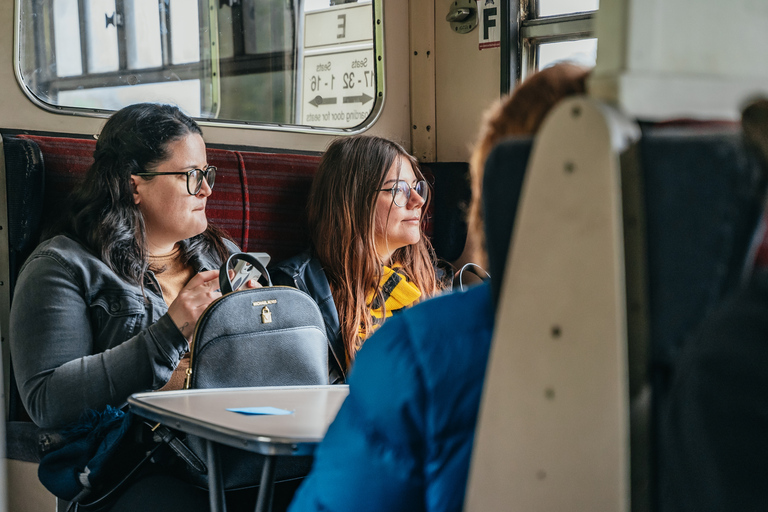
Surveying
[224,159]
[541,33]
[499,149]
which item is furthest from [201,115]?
[499,149]

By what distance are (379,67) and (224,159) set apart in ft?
3.46

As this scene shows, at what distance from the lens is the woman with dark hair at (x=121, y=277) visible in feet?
5.73

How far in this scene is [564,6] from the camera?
9.83 ft

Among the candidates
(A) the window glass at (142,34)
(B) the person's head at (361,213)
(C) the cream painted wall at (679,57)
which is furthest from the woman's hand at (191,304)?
(C) the cream painted wall at (679,57)

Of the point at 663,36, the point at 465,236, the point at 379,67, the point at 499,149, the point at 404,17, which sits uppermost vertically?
the point at 404,17

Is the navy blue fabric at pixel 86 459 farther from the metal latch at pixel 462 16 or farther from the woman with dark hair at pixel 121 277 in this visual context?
the metal latch at pixel 462 16

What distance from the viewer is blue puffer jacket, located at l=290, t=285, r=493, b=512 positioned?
77 cm

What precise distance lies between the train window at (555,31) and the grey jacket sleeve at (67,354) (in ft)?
6.31

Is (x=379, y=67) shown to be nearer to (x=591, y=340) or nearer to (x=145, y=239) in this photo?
(x=145, y=239)

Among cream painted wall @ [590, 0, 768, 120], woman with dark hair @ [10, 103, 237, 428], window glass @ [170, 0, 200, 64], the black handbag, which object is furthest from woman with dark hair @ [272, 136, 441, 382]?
cream painted wall @ [590, 0, 768, 120]

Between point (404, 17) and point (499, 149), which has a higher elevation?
point (404, 17)

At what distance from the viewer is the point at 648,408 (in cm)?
67

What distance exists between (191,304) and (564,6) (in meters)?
2.02

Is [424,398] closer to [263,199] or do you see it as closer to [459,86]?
[263,199]
